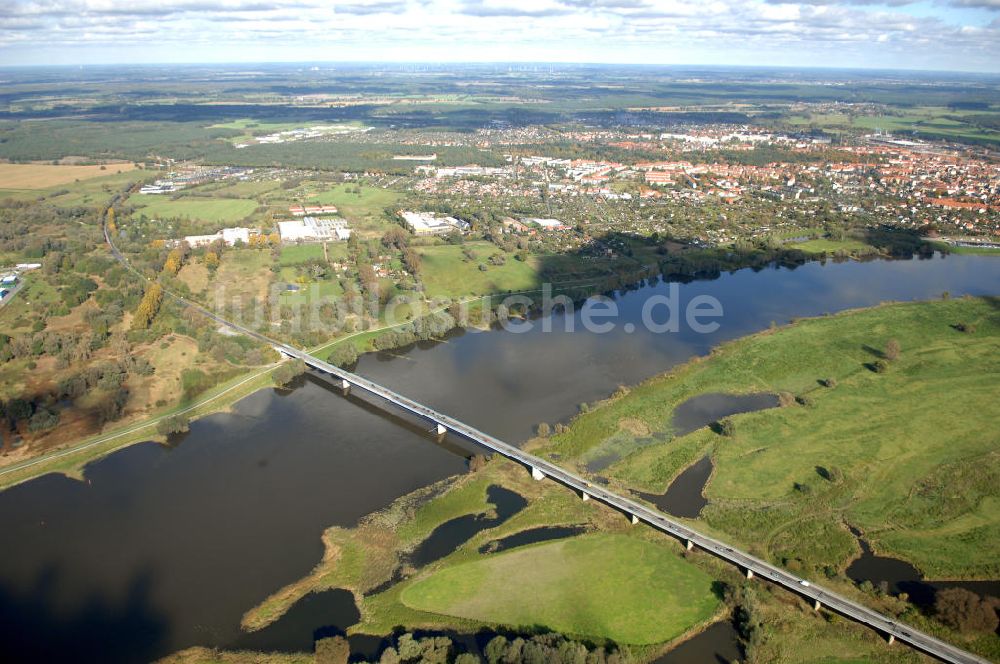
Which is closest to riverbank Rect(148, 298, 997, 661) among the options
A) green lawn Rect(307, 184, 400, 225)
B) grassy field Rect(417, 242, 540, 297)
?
grassy field Rect(417, 242, 540, 297)

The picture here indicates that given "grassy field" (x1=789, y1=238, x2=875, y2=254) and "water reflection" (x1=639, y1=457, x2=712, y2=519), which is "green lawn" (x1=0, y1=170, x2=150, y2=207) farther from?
"grassy field" (x1=789, y1=238, x2=875, y2=254)

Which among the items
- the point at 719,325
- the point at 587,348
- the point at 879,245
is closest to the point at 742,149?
the point at 879,245

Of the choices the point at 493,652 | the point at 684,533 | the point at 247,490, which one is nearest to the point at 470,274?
the point at 247,490

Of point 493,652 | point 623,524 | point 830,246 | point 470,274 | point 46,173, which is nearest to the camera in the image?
point 493,652

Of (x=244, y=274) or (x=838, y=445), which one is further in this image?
(x=244, y=274)

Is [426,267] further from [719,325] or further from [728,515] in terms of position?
[728,515]

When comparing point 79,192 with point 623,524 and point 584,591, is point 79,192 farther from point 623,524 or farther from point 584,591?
point 584,591
